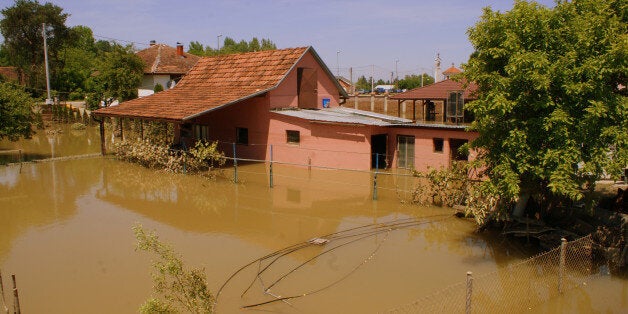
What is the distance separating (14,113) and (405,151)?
18326 mm

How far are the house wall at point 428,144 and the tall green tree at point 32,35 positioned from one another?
2035 inches

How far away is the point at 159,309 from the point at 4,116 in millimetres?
20460

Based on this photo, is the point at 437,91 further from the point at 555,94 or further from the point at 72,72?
the point at 72,72

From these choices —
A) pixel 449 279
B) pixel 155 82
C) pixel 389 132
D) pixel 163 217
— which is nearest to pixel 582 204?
pixel 449 279

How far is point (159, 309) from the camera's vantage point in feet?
22.4

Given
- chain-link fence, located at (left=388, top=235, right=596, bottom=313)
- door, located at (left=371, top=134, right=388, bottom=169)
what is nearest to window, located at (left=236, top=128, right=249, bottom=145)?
door, located at (left=371, top=134, right=388, bottom=169)

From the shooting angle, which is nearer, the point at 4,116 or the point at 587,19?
the point at 587,19

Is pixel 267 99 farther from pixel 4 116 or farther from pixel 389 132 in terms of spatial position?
pixel 4 116

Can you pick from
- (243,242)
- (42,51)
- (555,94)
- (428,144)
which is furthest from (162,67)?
(555,94)

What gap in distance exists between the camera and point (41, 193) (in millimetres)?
18734

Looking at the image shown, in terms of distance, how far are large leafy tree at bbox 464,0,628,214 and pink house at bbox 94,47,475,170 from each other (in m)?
9.15

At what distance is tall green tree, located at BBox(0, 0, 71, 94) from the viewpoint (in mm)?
57500

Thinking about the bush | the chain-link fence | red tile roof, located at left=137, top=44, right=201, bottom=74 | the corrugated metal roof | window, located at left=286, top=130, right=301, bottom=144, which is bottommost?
the chain-link fence

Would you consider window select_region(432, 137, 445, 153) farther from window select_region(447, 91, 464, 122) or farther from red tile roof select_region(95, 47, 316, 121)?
red tile roof select_region(95, 47, 316, 121)
